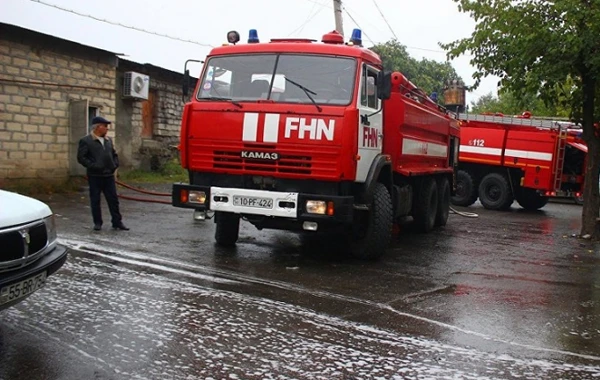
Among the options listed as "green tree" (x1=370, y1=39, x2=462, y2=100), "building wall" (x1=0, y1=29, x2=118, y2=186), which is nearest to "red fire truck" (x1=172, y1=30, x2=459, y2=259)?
"building wall" (x1=0, y1=29, x2=118, y2=186)

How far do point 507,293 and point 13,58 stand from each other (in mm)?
11273

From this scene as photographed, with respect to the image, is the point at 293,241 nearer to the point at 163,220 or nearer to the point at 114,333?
the point at 163,220

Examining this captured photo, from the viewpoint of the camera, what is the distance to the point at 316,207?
7.01m

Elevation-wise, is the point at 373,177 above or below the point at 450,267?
above

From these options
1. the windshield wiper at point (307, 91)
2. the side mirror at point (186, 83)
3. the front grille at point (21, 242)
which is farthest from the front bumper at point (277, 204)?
the front grille at point (21, 242)

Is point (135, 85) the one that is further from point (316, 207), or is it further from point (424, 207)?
point (316, 207)

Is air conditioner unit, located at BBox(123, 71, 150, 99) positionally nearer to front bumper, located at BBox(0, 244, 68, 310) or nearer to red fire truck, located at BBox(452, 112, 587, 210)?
red fire truck, located at BBox(452, 112, 587, 210)

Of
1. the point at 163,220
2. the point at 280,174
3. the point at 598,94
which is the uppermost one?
the point at 598,94

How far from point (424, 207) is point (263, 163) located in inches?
188

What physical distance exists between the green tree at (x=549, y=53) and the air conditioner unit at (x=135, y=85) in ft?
30.8

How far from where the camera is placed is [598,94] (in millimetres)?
11289

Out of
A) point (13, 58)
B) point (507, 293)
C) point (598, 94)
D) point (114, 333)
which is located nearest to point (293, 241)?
point (507, 293)

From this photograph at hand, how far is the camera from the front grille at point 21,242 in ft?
12.8

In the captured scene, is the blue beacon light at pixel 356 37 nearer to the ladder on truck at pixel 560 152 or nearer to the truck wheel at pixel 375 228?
the truck wheel at pixel 375 228
